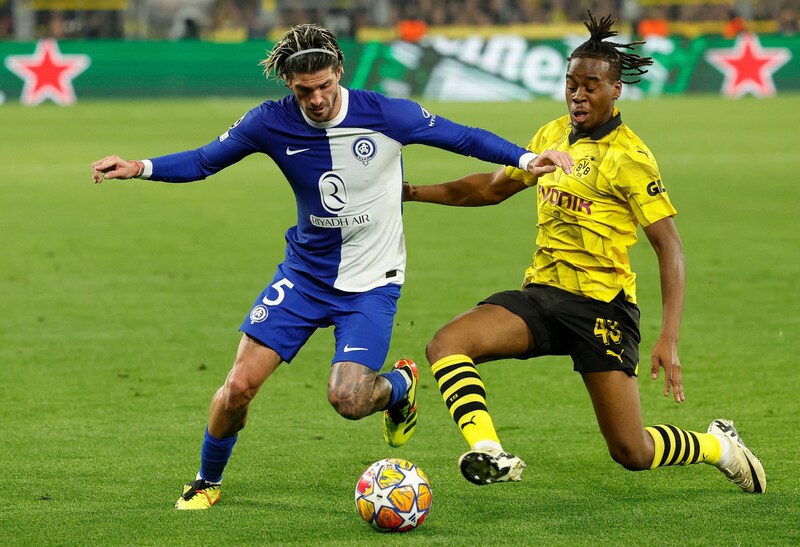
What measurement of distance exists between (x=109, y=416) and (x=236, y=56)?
2478 centimetres

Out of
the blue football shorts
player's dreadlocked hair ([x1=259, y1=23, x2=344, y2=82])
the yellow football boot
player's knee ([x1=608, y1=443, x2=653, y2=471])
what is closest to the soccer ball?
the blue football shorts

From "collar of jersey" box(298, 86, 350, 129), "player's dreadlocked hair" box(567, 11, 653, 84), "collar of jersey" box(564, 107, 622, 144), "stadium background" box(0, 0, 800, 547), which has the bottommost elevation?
"stadium background" box(0, 0, 800, 547)

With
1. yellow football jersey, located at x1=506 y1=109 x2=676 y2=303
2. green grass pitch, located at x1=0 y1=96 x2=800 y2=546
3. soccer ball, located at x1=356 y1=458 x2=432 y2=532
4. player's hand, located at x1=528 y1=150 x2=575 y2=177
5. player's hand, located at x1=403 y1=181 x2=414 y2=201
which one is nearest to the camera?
soccer ball, located at x1=356 y1=458 x2=432 y2=532

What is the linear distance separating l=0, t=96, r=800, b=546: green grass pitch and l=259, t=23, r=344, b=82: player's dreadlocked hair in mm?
1963

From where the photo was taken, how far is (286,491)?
242 inches

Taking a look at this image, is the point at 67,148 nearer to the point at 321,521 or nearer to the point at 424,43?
the point at 424,43

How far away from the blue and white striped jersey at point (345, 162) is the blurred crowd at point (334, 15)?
30137 mm

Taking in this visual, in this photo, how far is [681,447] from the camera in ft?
19.7

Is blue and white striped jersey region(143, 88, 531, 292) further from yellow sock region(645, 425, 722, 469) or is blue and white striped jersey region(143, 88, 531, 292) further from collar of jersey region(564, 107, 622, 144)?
yellow sock region(645, 425, 722, 469)

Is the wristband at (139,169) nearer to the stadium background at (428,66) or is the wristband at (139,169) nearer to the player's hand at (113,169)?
the player's hand at (113,169)

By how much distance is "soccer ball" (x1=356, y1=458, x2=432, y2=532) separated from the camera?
215 inches

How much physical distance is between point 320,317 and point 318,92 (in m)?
1.06

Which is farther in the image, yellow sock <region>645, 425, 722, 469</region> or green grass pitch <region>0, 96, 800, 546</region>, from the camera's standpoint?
yellow sock <region>645, 425, 722, 469</region>

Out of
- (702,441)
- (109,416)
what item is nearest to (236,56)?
(109,416)
